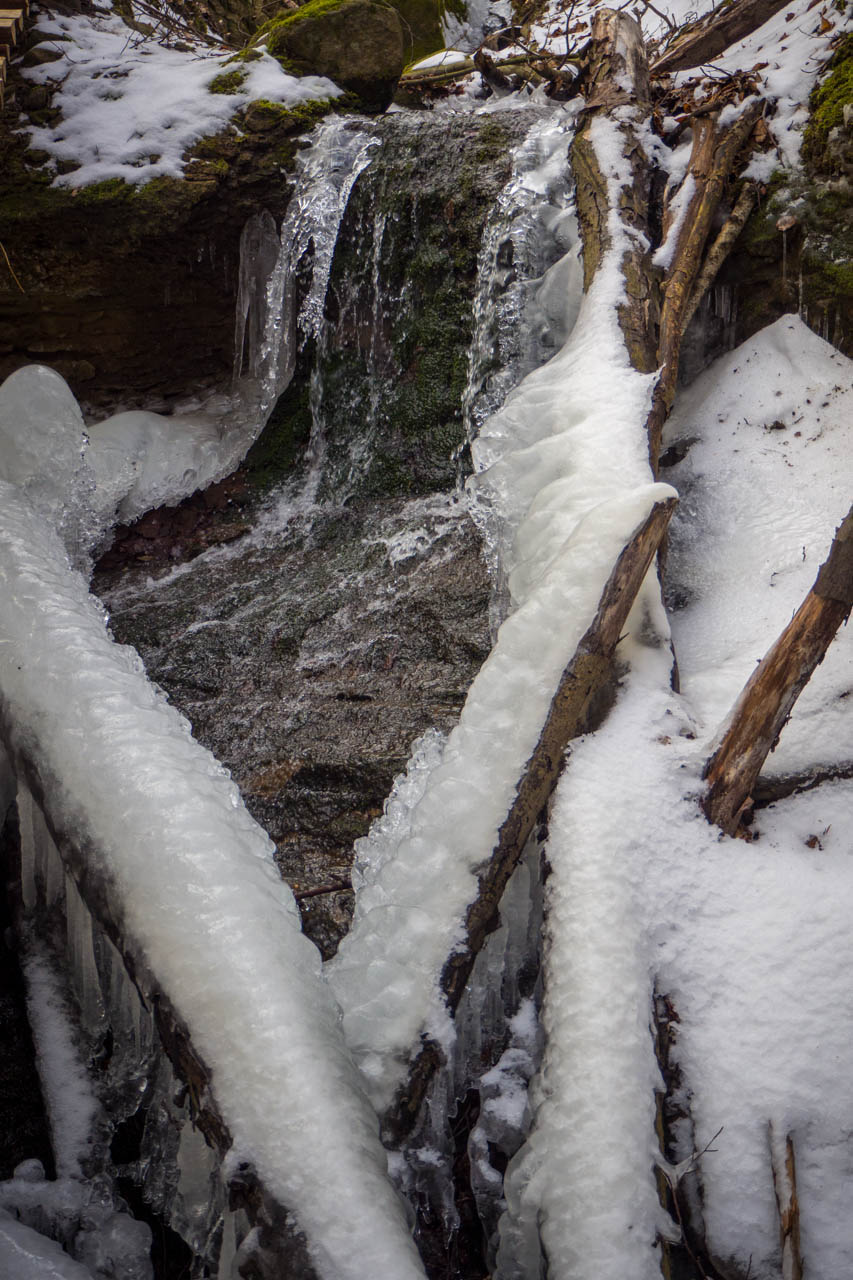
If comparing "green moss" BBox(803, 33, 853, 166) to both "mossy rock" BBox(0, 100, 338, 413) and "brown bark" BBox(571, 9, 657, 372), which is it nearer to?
"brown bark" BBox(571, 9, 657, 372)

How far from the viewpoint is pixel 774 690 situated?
1745 mm

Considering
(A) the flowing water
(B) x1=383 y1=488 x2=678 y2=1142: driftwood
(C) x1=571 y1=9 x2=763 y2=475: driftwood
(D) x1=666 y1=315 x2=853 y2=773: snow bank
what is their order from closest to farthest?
(B) x1=383 y1=488 x2=678 y2=1142: driftwood < (A) the flowing water < (D) x1=666 y1=315 x2=853 y2=773: snow bank < (C) x1=571 y1=9 x2=763 y2=475: driftwood

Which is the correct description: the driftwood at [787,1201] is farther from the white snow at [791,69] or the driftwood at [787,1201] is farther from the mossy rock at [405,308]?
the white snow at [791,69]

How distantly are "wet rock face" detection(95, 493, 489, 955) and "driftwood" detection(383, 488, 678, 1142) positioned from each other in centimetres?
55

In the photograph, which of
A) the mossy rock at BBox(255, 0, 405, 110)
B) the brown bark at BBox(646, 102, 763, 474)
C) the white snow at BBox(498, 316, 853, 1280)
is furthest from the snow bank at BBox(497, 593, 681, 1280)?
the mossy rock at BBox(255, 0, 405, 110)

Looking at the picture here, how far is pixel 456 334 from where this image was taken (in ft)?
12.9

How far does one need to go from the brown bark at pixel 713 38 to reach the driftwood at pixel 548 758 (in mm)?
3634

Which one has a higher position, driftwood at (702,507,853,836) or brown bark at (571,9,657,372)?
brown bark at (571,9,657,372)

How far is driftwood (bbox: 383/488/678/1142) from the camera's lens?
5.36ft

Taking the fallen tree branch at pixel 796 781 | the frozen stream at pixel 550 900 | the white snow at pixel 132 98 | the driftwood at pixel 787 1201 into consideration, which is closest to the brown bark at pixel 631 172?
the frozen stream at pixel 550 900

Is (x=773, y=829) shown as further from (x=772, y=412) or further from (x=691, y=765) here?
(x=772, y=412)

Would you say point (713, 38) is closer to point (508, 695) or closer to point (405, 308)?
point (405, 308)

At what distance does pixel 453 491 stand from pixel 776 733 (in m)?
2.37

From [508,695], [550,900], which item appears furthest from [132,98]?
[550,900]
